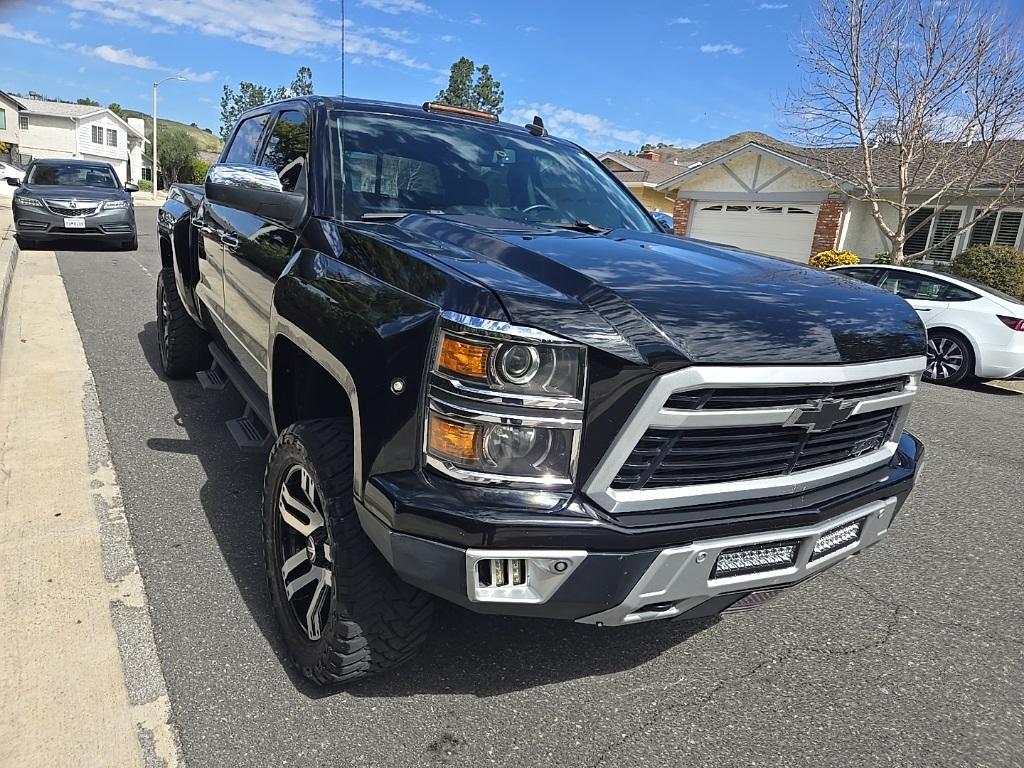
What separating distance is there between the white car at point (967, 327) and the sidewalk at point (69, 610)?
8248 millimetres

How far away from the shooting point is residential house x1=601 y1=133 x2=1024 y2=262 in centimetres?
1767

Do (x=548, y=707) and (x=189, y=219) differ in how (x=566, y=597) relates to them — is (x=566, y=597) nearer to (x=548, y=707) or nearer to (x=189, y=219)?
(x=548, y=707)

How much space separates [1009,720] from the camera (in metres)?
2.52

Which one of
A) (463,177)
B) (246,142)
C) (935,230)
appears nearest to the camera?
(463,177)

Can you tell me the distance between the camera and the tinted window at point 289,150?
10.5ft

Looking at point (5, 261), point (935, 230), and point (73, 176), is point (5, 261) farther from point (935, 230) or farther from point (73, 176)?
point (935, 230)

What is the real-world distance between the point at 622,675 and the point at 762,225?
20.6m

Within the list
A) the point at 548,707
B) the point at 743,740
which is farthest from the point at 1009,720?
the point at 548,707

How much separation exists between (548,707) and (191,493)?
229cm

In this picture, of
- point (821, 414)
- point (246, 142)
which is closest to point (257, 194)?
point (246, 142)

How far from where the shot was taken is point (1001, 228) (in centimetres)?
1834

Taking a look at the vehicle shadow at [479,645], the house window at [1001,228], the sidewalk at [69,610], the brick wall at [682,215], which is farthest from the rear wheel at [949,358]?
the brick wall at [682,215]

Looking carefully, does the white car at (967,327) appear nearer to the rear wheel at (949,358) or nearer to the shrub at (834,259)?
the rear wheel at (949,358)

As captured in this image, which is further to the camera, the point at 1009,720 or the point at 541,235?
the point at 541,235
